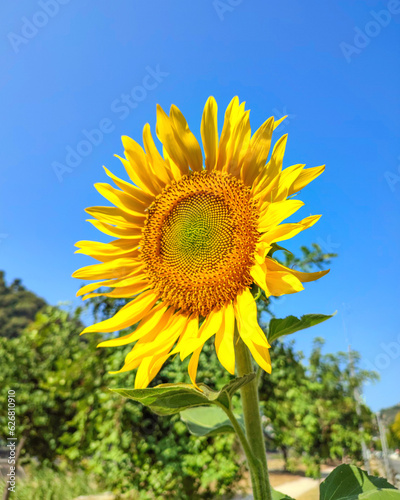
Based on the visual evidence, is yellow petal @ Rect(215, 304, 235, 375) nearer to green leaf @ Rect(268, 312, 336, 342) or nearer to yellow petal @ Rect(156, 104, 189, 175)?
green leaf @ Rect(268, 312, 336, 342)

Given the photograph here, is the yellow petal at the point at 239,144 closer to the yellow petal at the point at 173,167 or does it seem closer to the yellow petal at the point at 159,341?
the yellow petal at the point at 173,167

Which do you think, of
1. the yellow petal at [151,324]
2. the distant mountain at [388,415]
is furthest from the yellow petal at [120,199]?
the distant mountain at [388,415]

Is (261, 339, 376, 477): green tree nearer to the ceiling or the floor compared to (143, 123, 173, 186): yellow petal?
nearer to the floor

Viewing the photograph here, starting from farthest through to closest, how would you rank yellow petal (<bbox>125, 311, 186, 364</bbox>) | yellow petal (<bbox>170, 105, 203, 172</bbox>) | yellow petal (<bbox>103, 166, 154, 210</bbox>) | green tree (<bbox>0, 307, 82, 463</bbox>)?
1. green tree (<bbox>0, 307, 82, 463</bbox>)
2. yellow petal (<bbox>103, 166, 154, 210</bbox>)
3. yellow petal (<bbox>170, 105, 203, 172</bbox>)
4. yellow petal (<bbox>125, 311, 186, 364</bbox>)

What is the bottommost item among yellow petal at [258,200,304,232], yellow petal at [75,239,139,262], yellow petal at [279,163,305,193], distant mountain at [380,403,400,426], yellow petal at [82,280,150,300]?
distant mountain at [380,403,400,426]

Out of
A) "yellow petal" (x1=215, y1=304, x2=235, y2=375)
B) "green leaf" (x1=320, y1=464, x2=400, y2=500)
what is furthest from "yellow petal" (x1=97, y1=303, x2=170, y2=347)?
"green leaf" (x1=320, y1=464, x2=400, y2=500)

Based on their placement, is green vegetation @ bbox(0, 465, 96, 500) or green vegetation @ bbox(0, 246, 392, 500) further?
green vegetation @ bbox(0, 465, 96, 500)

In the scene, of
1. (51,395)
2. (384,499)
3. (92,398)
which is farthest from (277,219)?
(51,395)
